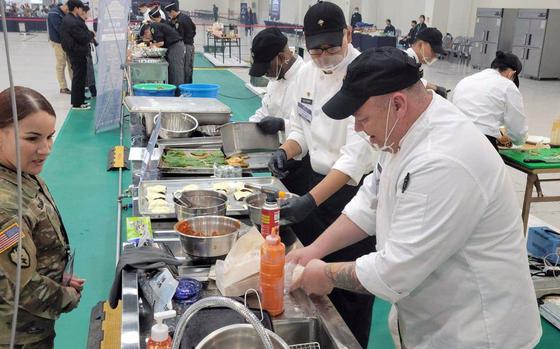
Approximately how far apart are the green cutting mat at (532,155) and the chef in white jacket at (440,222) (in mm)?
2442

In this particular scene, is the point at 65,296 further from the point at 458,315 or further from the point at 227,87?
the point at 227,87

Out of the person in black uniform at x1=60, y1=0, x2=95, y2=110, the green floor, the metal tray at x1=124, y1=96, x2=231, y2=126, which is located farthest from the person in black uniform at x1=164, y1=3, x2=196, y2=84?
the metal tray at x1=124, y1=96, x2=231, y2=126

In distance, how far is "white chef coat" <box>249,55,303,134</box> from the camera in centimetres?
311

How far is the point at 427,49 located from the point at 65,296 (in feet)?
14.1

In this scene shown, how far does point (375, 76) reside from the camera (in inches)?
49.1

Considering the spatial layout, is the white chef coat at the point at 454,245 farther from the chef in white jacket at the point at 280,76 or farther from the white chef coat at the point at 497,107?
the white chef coat at the point at 497,107

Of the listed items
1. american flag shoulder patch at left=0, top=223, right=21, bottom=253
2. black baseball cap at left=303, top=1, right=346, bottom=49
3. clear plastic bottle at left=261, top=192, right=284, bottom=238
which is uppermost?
black baseball cap at left=303, top=1, right=346, bottom=49

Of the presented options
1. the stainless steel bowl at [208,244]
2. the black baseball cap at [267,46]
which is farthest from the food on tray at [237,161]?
the stainless steel bowl at [208,244]

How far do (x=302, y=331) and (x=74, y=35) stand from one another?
22.9 ft

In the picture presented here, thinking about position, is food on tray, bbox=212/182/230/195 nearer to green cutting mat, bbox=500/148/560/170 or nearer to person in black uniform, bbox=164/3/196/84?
green cutting mat, bbox=500/148/560/170

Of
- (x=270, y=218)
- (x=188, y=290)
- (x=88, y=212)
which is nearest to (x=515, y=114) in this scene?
(x=270, y=218)

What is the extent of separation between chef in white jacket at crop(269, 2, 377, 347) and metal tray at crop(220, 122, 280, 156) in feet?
1.93

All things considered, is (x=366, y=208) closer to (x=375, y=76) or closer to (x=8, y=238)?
(x=375, y=76)

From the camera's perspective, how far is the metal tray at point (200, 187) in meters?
2.18
